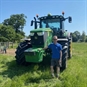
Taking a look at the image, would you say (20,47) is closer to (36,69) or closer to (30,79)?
(36,69)

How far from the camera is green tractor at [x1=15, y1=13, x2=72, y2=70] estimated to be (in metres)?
7.18

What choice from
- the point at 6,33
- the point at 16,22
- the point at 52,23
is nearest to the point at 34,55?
the point at 52,23

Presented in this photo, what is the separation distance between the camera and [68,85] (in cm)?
538

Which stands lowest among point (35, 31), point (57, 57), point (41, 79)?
point (41, 79)

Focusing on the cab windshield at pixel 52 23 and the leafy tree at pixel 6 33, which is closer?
the cab windshield at pixel 52 23

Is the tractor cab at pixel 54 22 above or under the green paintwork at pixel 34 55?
above

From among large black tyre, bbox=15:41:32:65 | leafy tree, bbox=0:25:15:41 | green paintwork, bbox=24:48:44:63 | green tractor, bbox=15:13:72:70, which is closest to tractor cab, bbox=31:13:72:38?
green tractor, bbox=15:13:72:70

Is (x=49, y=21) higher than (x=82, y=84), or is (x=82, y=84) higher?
(x=49, y=21)

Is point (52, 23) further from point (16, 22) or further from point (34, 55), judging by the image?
point (16, 22)

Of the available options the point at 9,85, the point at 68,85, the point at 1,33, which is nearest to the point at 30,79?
the point at 9,85

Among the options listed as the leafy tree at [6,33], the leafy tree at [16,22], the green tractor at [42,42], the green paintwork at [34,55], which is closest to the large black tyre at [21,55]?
the green tractor at [42,42]

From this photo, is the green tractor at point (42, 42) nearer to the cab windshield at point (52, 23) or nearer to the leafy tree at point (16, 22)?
the cab windshield at point (52, 23)

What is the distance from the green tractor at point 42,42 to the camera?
23.6 feet

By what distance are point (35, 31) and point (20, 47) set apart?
1.13m
